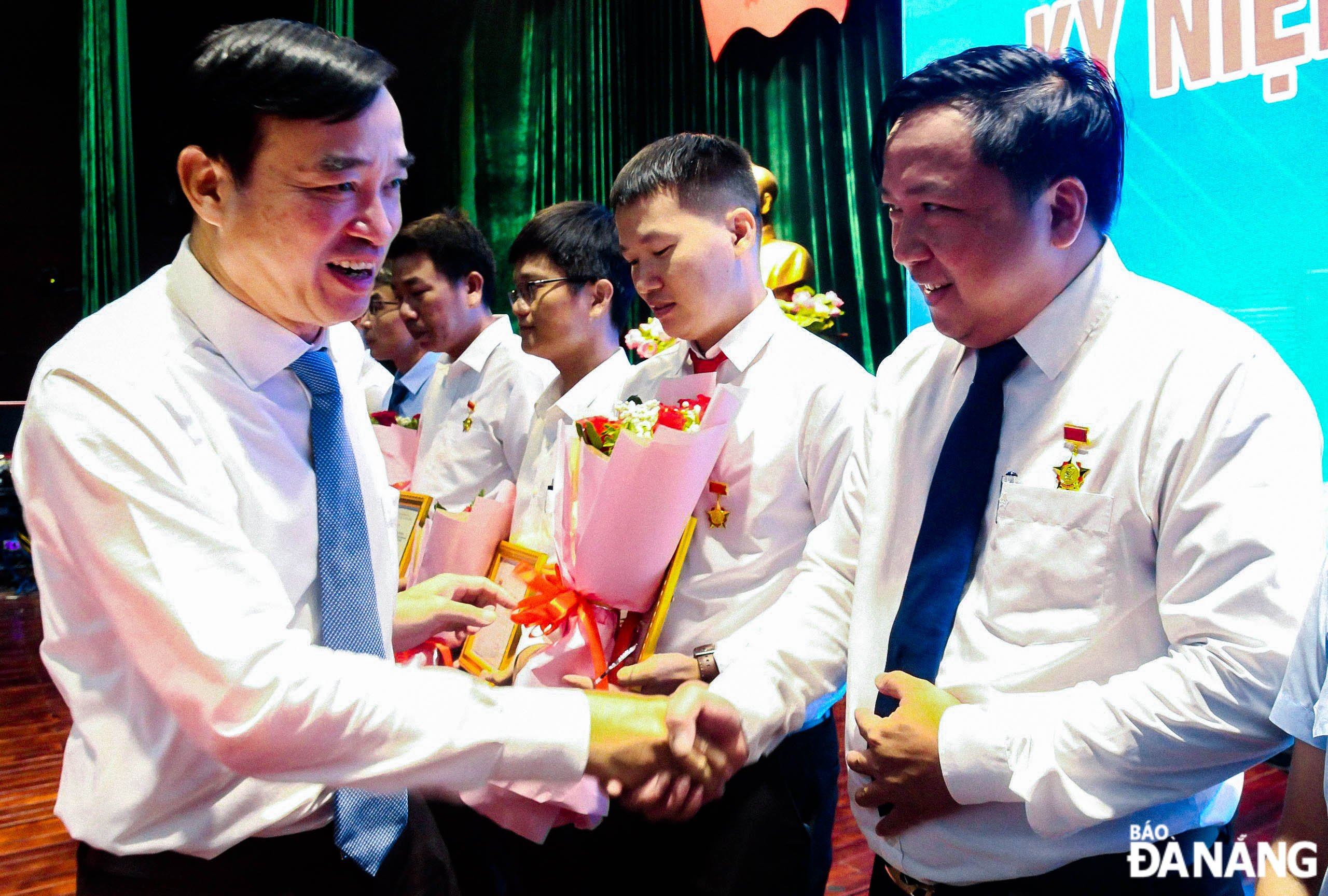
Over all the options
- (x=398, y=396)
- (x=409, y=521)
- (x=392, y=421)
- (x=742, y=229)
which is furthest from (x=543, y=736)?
(x=398, y=396)

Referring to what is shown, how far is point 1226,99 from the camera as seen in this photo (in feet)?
10.6

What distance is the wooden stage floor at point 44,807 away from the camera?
269cm

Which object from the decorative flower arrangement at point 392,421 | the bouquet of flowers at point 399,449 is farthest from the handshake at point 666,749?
the decorative flower arrangement at point 392,421

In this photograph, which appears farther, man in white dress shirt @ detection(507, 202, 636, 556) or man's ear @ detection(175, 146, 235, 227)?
man in white dress shirt @ detection(507, 202, 636, 556)

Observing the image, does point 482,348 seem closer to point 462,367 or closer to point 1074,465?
point 462,367

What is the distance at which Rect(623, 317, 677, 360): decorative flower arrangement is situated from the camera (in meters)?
2.70

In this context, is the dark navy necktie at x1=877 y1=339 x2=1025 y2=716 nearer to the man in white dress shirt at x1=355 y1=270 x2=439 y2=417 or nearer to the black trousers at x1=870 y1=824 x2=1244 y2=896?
the black trousers at x1=870 y1=824 x2=1244 y2=896

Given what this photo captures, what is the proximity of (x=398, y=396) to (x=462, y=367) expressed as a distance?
0.81m

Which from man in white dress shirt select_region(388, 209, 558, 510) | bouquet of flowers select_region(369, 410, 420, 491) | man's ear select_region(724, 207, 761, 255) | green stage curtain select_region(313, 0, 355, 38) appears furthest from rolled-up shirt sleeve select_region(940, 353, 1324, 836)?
green stage curtain select_region(313, 0, 355, 38)

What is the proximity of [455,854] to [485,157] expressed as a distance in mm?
5867

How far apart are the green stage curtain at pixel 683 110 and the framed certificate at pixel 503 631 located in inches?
88.5

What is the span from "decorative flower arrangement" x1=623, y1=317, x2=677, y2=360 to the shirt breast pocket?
57.5 inches

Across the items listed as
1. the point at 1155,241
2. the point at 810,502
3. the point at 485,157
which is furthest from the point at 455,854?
the point at 485,157

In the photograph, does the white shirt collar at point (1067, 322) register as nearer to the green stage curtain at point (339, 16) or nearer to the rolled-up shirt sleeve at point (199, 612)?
the rolled-up shirt sleeve at point (199, 612)
